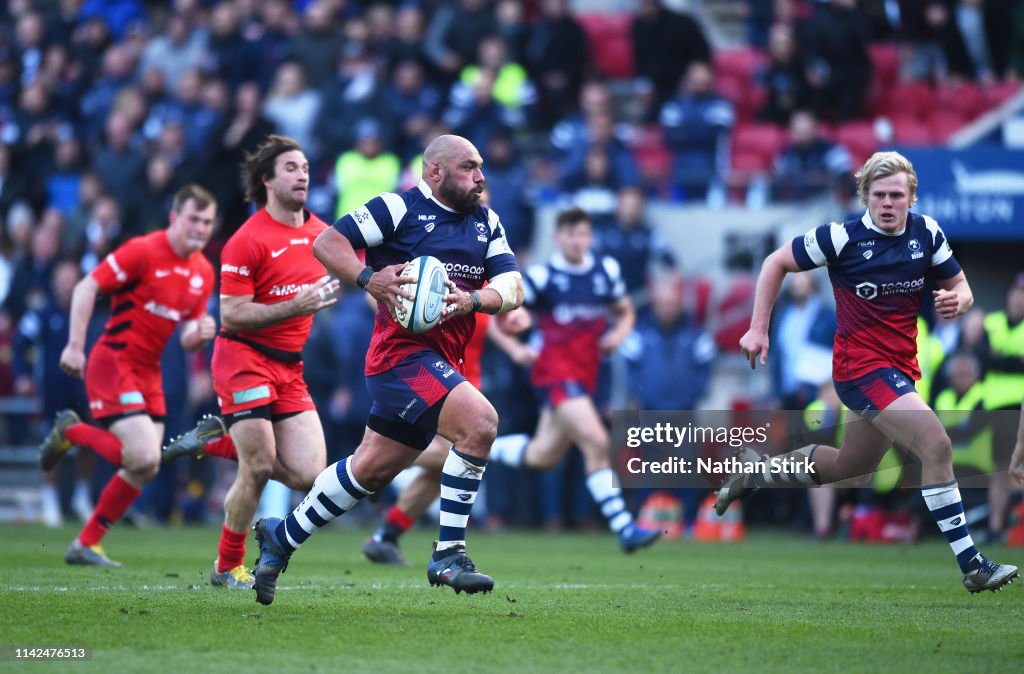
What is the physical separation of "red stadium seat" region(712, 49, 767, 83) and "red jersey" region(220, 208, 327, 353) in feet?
35.3

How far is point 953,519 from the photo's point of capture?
8.29m

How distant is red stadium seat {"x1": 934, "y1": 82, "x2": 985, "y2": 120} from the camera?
57.0 feet

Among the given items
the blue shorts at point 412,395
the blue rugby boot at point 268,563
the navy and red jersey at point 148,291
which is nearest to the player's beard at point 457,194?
the blue shorts at point 412,395

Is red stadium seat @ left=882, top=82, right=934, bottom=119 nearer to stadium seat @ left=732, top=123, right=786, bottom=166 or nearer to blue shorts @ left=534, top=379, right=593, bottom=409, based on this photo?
stadium seat @ left=732, top=123, right=786, bottom=166

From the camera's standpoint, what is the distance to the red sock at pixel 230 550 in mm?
8797

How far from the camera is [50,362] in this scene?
17.4 m

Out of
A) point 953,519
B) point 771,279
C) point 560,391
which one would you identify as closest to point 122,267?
point 560,391

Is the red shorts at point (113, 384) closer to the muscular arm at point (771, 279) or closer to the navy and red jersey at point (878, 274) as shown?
the muscular arm at point (771, 279)

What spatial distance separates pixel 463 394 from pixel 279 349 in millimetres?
2030

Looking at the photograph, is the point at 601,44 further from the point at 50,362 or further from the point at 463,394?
the point at 463,394

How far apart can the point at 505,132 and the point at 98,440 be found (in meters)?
7.83

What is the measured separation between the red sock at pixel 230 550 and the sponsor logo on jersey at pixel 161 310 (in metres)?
2.46

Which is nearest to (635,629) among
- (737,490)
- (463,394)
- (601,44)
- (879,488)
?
(463,394)

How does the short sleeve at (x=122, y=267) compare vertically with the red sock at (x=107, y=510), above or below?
above
